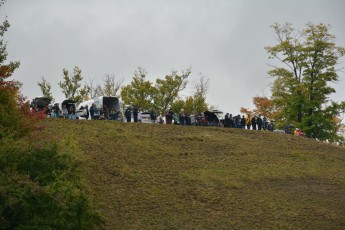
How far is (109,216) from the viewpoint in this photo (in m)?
24.6

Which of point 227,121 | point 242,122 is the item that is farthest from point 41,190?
point 242,122

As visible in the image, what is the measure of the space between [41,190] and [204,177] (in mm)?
14809

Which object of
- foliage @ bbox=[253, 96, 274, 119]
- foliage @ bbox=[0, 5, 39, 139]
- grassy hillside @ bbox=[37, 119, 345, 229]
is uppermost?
foliage @ bbox=[253, 96, 274, 119]

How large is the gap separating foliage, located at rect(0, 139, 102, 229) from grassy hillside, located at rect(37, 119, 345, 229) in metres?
3.82

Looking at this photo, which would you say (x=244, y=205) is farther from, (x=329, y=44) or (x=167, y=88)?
(x=167, y=88)

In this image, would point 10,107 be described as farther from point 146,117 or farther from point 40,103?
point 146,117

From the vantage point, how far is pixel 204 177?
3114 centimetres

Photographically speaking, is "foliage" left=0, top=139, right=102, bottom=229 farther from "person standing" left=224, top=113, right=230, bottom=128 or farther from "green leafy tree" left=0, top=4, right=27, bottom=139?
"person standing" left=224, top=113, right=230, bottom=128

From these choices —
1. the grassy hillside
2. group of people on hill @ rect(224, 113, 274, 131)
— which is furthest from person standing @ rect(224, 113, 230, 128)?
the grassy hillside

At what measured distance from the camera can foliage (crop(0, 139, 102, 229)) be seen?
56.2 feet

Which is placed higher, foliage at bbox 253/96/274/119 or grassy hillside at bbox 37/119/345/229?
foliage at bbox 253/96/274/119

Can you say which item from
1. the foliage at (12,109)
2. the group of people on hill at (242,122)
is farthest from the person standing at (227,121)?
the foliage at (12,109)

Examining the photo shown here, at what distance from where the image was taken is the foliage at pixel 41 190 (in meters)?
17.1

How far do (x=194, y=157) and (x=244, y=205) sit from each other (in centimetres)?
724
